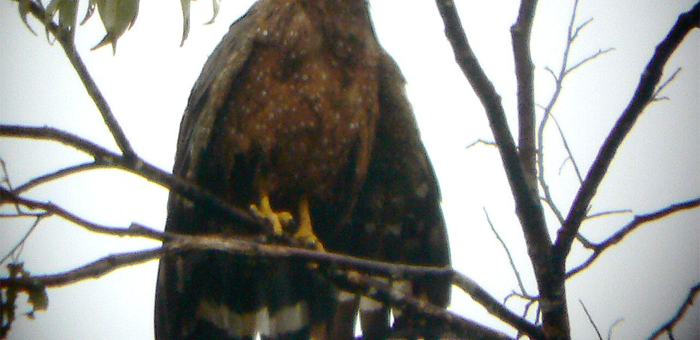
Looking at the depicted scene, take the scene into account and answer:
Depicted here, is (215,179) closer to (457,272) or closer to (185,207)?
(185,207)

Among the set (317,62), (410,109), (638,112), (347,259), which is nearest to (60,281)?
(347,259)

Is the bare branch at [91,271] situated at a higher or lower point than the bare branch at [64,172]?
lower

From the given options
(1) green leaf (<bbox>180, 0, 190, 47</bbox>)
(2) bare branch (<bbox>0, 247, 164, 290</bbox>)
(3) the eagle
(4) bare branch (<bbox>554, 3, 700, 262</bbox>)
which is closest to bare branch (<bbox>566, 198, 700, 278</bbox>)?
(4) bare branch (<bbox>554, 3, 700, 262</bbox>)

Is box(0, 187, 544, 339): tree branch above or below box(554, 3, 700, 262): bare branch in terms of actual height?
below

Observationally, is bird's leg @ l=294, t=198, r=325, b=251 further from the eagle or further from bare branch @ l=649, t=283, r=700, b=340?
bare branch @ l=649, t=283, r=700, b=340

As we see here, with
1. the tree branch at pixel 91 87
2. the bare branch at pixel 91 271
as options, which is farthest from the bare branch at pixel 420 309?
the tree branch at pixel 91 87

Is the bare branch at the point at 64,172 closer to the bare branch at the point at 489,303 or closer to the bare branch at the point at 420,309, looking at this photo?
the bare branch at the point at 420,309
